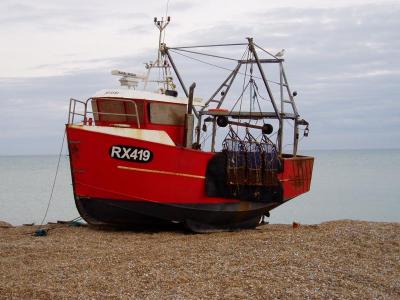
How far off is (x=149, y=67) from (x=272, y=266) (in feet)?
23.9

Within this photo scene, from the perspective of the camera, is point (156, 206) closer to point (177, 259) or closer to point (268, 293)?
point (177, 259)

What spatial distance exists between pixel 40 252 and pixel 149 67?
5.85 m

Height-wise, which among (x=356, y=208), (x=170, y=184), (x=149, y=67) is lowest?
(x=356, y=208)

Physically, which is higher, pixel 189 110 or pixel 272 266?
pixel 189 110

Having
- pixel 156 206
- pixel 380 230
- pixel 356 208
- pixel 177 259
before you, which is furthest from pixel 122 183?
pixel 356 208

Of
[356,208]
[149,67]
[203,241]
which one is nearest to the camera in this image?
[203,241]

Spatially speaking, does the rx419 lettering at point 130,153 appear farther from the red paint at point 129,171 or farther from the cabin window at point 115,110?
the cabin window at point 115,110

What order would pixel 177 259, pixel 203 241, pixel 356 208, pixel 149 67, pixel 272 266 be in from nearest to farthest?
pixel 272 266 → pixel 177 259 → pixel 203 241 → pixel 149 67 → pixel 356 208

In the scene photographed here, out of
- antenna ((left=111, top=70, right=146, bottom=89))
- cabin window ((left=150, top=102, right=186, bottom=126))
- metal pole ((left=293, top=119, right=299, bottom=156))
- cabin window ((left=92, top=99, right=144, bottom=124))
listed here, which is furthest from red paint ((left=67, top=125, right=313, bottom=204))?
metal pole ((left=293, top=119, right=299, bottom=156))

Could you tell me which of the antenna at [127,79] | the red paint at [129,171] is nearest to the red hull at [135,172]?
the red paint at [129,171]

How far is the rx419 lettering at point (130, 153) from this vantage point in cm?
1204

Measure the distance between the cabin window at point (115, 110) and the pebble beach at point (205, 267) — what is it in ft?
8.35

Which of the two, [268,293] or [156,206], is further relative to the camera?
[156,206]

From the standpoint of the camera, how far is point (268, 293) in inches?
296
